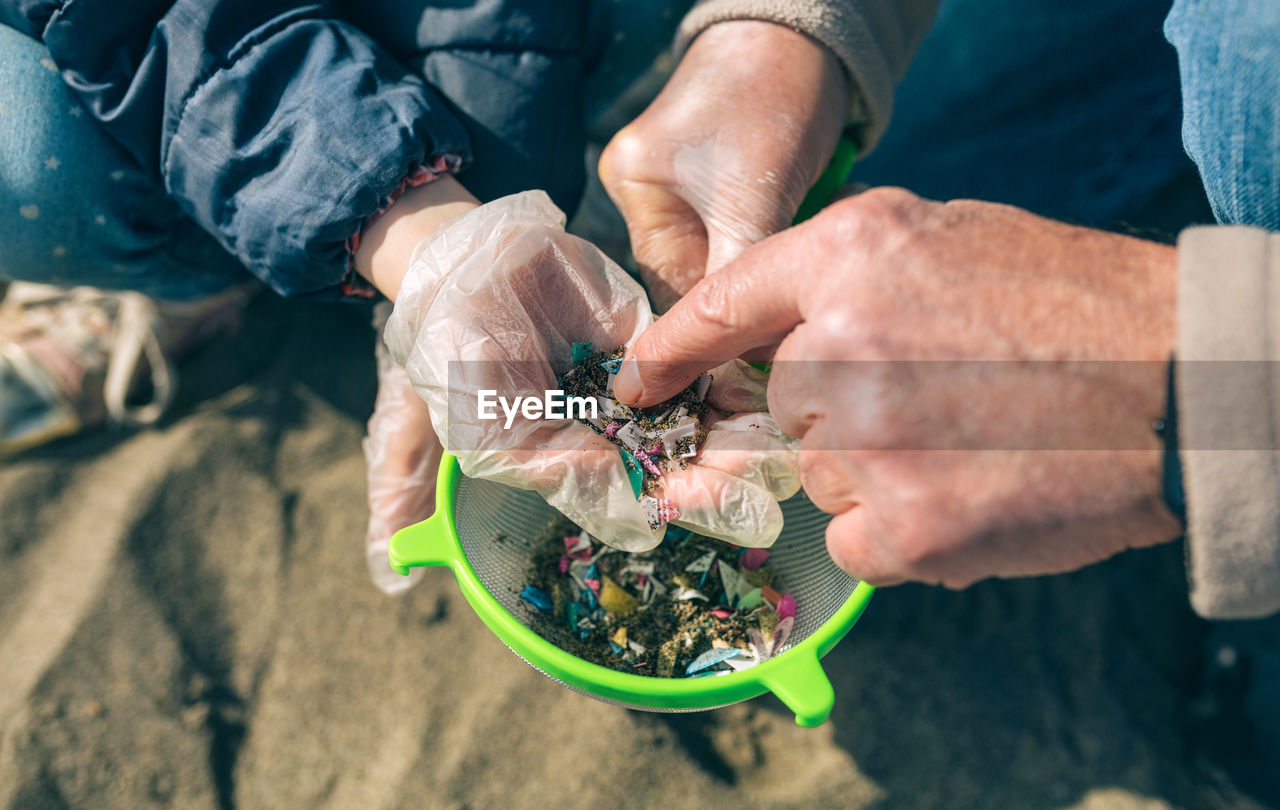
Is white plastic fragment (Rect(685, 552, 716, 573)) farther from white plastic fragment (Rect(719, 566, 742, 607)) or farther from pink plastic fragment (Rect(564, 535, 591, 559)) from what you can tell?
pink plastic fragment (Rect(564, 535, 591, 559))

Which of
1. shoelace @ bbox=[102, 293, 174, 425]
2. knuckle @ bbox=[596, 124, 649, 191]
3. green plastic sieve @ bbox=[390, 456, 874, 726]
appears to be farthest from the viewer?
shoelace @ bbox=[102, 293, 174, 425]

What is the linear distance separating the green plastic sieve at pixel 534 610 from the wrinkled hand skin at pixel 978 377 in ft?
0.80

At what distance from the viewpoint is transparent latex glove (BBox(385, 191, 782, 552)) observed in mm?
1293

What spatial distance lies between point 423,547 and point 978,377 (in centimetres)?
97

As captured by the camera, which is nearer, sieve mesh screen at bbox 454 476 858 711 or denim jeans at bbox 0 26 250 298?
sieve mesh screen at bbox 454 476 858 711

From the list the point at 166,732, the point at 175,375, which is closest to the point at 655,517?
the point at 166,732

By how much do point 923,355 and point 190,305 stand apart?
2.31m

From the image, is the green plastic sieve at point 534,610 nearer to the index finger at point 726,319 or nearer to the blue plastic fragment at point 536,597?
the blue plastic fragment at point 536,597

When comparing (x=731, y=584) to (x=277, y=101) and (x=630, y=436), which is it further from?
(x=277, y=101)

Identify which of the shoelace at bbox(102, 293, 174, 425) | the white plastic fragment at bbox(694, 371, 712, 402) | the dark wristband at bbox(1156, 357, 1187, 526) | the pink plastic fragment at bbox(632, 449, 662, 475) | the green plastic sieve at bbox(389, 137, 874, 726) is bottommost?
the shoelace at bbox(102, 293, 174, 425)

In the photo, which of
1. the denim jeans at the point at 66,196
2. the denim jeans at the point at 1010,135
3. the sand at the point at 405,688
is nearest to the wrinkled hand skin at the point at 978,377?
the denim jeans at the point at 1010,135

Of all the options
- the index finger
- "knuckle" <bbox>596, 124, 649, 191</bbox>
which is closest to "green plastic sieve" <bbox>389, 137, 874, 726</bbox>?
the index finger

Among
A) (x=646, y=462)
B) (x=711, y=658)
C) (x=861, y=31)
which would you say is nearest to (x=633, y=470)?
(x=646, y=462)

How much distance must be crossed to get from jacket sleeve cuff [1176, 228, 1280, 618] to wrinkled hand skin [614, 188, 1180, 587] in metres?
0.03
